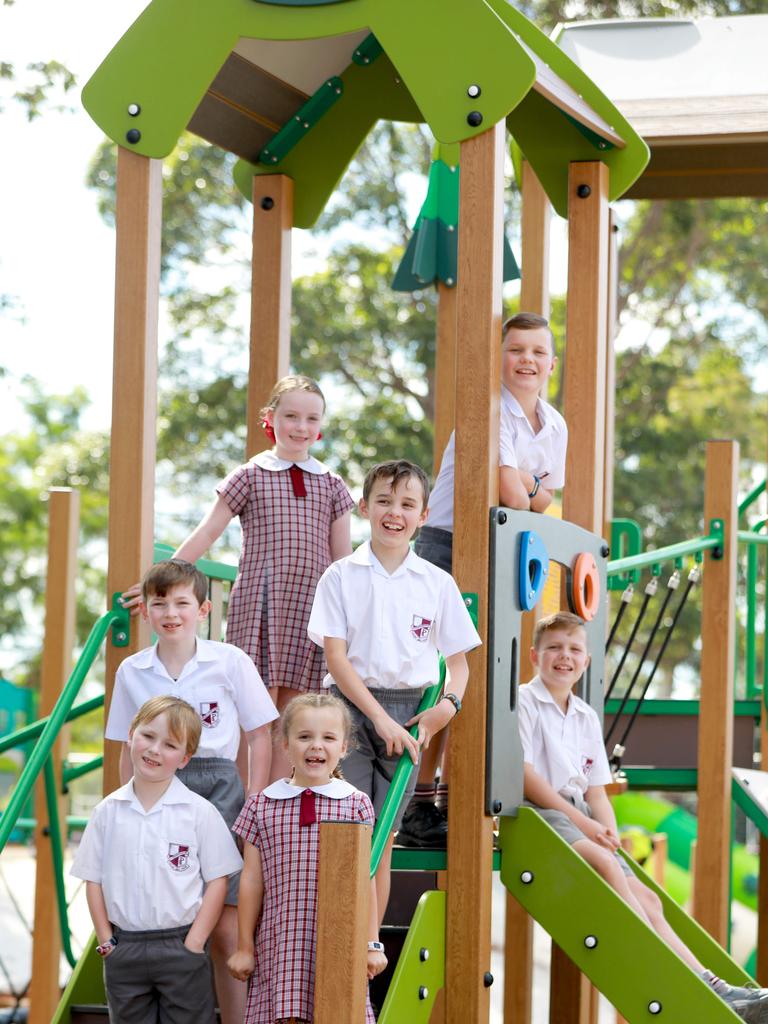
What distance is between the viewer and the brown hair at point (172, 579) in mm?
4449

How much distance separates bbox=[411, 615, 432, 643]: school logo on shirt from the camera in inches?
173

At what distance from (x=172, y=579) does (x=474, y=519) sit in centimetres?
94

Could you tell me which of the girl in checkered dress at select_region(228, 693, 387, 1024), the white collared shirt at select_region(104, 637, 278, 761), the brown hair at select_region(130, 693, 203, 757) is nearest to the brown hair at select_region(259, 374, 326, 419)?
the white collared shirt at select_region(104, 637, 278, 761)

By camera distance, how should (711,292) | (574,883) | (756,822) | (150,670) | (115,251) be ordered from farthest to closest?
(711,292) → (756,822) → (115,251) → (574,883) → (150,670)

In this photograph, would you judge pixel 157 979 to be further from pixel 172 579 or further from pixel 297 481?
pixel 297 481

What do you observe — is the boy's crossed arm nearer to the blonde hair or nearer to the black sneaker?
the black sneaker

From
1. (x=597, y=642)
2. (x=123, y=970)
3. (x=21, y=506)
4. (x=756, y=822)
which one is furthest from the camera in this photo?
(x=21, y=506)

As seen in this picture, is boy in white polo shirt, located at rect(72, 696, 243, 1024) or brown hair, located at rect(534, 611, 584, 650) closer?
boy in white polo shirt, located at rect(72, 696, 243, 1024)

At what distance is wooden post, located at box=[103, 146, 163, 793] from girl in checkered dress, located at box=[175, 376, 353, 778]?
23 centimetres

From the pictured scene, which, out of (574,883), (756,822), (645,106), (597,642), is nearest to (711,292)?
(645,106)

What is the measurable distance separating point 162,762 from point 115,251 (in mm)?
1886

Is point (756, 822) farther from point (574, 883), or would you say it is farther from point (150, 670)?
point (150, 670)

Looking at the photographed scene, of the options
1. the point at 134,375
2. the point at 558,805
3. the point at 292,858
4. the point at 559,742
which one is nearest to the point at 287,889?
the point at 292,858

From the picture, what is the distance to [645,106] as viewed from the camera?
7984 millimetres
